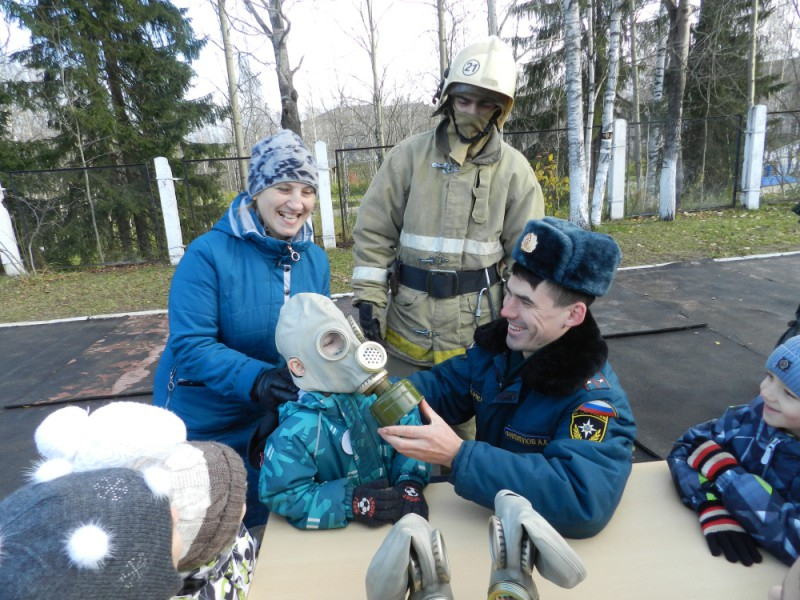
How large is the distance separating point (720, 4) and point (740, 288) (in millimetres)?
12211

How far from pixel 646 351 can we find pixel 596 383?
12.1ft

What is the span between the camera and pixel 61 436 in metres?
0.95

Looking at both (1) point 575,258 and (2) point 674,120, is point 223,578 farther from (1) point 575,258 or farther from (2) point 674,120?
(2) point 674,120

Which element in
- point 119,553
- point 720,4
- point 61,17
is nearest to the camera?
point 119,553

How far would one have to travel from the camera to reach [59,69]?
10648 mm

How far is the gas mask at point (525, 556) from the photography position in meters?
0.95

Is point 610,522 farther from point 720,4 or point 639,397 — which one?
point 720,4

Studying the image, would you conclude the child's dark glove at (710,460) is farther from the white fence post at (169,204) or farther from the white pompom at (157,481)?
the white fence post at (169,204)

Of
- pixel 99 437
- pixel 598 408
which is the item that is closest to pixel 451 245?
pixel 598 408

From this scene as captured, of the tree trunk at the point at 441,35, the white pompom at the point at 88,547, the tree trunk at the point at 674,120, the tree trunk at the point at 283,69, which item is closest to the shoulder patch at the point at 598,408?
the white pompom at the point at 88,547

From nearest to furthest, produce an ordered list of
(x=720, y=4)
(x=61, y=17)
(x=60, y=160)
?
1. (x=61, y=17)
2. (x=60, y=160)
3. (x=720, y=4)

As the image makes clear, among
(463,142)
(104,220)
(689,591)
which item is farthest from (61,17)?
(689,591)

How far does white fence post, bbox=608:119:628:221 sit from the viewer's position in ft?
36.6

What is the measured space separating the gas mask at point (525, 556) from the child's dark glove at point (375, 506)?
0.49 m
